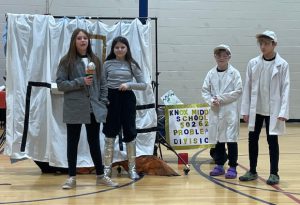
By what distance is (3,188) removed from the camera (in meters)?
4.50

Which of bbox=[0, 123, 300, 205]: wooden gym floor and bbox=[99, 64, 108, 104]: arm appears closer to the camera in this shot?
bbox=[0, 123, 300, 205]: wooden gym floor

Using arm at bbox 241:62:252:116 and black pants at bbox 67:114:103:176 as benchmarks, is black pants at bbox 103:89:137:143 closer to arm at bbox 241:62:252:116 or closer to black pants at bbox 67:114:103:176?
black pants at bbox 67:114:103:176

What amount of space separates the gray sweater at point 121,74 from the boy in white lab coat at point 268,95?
1.10 meters

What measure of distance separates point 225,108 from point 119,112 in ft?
3.83

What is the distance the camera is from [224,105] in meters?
5.05

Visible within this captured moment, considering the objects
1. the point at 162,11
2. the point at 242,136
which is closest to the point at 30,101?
the point at 242,136

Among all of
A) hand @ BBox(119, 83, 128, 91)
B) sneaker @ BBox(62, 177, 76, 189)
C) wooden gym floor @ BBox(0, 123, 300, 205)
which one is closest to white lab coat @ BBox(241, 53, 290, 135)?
wooden gym floor @ BBox(0, 123, 300, 205)

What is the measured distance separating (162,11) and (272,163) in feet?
21.0

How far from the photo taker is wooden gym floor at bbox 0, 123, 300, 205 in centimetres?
405

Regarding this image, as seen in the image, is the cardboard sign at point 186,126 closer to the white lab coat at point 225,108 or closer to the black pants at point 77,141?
the white lab coat at point 225,108

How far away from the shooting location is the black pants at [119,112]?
186 inches

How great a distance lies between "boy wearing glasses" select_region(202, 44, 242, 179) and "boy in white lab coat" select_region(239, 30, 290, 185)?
0.24m

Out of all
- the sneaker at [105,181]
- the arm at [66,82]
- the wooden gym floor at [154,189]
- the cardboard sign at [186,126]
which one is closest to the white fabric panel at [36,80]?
the wooden gym floor at [154,189]

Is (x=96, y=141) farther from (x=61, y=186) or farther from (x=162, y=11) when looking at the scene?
(x=162, y=11)
